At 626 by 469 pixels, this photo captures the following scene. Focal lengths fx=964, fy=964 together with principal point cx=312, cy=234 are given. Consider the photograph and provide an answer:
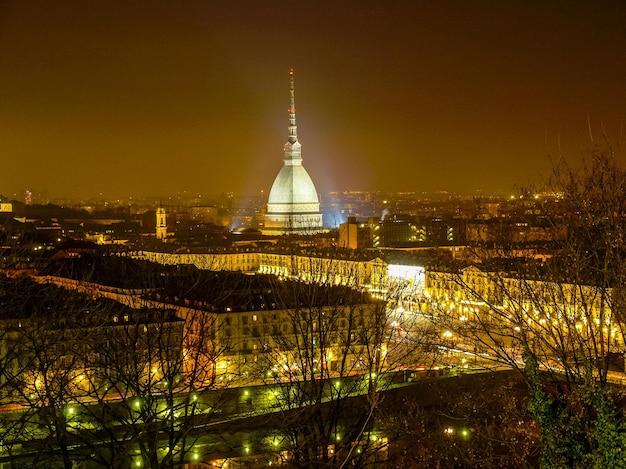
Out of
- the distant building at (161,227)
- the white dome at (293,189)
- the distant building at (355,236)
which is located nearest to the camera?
the distant building at (355,236)

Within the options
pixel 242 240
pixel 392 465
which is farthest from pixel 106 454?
pixel 242 240

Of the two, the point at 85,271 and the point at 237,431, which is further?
the point at 85,271

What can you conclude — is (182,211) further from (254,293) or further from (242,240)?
(254,293)

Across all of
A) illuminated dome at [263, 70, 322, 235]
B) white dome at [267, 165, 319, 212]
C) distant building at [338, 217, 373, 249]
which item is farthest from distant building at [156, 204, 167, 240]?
distant building at [338, 217, 373, 249]

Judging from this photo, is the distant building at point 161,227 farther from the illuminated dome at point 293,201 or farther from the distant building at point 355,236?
the distant building at point 355,236

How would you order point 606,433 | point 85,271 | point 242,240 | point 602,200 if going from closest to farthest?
point 606,433
point 602,200
point 85,271
point 242,240

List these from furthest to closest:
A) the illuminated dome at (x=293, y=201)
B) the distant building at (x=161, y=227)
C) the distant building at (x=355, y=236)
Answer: the illuminated dome at (x=293, y=201)
the distant building at (x=161, y=227)
the distant building at (x=355, y=236)

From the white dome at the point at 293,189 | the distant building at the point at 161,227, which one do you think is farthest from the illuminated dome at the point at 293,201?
the distant building at the point at 161,227

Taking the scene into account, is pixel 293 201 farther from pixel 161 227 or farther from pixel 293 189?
pixel 161 227

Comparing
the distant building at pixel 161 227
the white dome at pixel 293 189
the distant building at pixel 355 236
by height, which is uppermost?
the white dome at pixel 293 189
